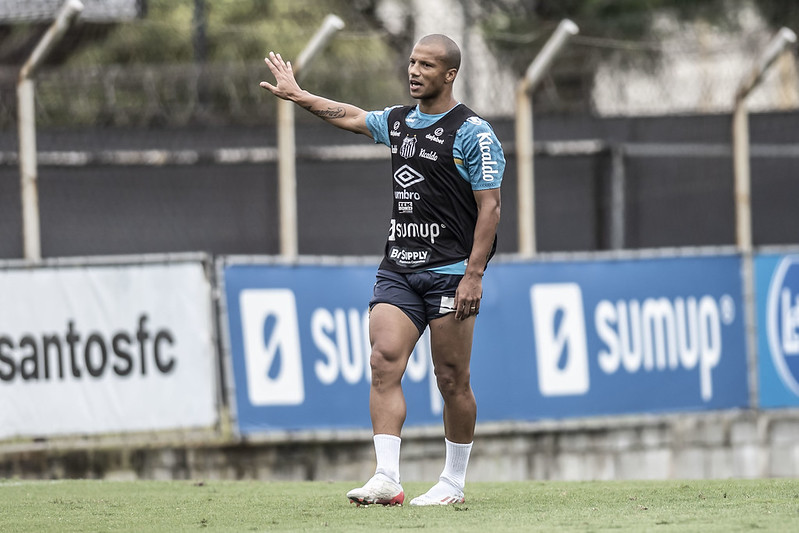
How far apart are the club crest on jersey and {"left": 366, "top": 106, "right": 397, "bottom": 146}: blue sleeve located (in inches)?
5.0

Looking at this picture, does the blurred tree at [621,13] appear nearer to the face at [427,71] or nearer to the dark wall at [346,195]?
the dark wall at [346,195]

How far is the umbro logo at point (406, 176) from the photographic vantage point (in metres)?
6.25

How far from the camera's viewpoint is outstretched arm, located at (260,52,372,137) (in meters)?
6.58

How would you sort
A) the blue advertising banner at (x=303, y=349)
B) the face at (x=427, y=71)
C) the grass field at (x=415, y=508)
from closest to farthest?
the grass field at (x=415, y=508)
the face at (x=427, y=71)
the blue advertising banner at (x=303, y=349)

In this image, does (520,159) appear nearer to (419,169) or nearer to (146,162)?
(146,162)

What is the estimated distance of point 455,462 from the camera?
645cm

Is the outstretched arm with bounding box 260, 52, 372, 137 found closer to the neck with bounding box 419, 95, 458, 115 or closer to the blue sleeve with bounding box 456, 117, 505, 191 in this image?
the neck with bounding box 419, 95, 458, 115

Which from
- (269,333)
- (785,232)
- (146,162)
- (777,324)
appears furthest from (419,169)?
(785,232)

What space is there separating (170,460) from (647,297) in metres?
3.99

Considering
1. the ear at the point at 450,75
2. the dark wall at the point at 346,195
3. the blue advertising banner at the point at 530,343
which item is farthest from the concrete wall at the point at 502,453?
the ear at the point at 450,75

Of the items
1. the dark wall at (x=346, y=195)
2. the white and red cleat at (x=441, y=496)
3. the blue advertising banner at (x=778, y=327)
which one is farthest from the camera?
the blue advertising banner at (x=778, y=327)

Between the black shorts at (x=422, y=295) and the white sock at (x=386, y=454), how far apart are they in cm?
52

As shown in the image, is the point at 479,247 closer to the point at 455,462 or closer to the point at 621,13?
the point at 455,462

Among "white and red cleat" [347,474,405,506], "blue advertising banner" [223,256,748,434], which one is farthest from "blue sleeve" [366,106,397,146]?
"blue advertising banner" [223,256,748,434]
